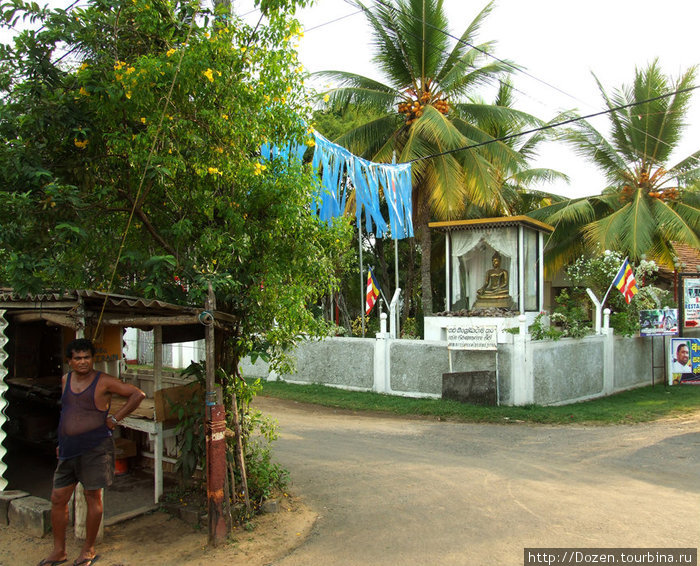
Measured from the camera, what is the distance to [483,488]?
6.68m

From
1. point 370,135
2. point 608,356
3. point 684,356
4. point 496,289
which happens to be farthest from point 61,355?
point 684,356

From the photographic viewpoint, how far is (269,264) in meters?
5.79

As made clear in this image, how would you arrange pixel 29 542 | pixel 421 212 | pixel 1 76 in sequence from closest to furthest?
pixel 29 542 < pixel 1 76 < pixel 421 212

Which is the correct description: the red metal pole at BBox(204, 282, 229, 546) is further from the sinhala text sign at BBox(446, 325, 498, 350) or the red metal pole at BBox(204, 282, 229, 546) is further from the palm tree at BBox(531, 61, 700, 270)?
the palm tree at BBox(531, 61, 700, 270)

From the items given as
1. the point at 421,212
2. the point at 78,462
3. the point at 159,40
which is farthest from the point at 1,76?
the point at 421,212

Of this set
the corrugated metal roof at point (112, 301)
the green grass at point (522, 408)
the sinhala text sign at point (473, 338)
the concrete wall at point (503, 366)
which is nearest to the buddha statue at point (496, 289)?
the concrete wall at point (503, 366)

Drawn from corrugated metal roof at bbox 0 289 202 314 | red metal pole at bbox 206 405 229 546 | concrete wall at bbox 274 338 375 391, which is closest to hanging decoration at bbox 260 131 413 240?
concrete wall at bbox 274 338 375 391

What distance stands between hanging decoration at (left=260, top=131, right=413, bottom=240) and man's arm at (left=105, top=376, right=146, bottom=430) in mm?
4586

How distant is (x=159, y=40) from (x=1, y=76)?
1530 mm

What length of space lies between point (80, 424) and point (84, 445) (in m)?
0.17

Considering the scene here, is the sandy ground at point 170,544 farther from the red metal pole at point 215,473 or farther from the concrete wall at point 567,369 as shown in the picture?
the concrete wall at point 567,369

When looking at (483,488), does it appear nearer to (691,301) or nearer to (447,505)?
(447,505)

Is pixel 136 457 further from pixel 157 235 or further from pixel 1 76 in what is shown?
pixel 1 76

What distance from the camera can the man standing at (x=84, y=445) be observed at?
15.6 ft
